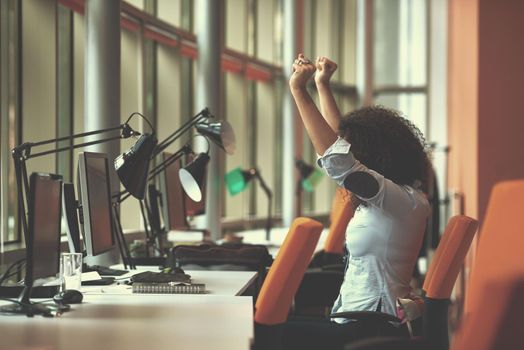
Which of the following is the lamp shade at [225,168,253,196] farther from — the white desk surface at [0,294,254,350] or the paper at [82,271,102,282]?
the white desk surface at [0,294,254,350]

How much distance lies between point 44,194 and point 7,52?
2.32 m

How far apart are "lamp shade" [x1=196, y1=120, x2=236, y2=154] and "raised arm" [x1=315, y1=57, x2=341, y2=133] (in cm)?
73

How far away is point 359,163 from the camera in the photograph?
Result: 116 inches

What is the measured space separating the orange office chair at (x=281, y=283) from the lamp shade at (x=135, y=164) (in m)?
0.90

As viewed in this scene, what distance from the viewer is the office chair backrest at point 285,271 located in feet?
8.66

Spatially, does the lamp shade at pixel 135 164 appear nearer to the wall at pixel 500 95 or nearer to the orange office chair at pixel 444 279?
the orange office chair at pixel 444 279

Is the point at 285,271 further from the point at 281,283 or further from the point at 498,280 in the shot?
the point at 498,280

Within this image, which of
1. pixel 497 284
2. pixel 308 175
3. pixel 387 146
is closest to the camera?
pixel 497 284

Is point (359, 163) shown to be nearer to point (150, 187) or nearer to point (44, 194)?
point (44, 194)

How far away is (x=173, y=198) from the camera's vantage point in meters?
4.64

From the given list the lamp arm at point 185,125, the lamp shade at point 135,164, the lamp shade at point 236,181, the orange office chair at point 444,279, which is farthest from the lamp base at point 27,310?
the lamp shade at point 236,181

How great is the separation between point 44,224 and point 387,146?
119 cm

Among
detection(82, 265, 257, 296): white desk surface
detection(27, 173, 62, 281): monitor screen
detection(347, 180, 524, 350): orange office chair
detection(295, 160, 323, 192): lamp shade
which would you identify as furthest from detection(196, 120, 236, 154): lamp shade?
detection(295, 160, 323, 192): lamp shade

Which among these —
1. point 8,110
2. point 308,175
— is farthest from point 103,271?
point 308,175
